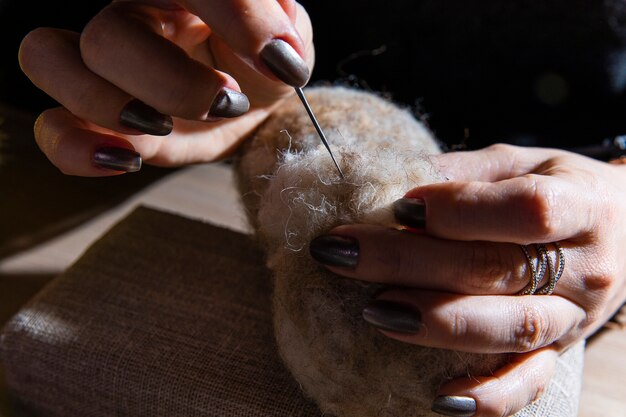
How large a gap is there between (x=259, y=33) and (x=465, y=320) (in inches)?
10.5

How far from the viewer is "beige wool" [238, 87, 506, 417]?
0.47 metres

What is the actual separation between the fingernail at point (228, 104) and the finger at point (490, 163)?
0.61ft

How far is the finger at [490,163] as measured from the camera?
559mm

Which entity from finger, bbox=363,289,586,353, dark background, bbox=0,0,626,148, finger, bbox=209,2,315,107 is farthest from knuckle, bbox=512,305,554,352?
dark background, bbox=0,0,626,148

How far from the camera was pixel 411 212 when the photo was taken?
449 mm

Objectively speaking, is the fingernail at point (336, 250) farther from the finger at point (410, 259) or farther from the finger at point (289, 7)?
the finger at point (289, 7)

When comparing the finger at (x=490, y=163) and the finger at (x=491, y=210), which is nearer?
the finger at (x=491, y=210)

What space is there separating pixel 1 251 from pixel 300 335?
619 millimetres

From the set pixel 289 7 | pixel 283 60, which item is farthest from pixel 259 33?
pixel 289 7

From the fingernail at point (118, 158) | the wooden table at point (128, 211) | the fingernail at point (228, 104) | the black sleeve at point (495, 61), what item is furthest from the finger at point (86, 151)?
the black sleeve at point (495, 61)

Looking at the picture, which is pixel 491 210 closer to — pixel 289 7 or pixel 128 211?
pixel 289 7

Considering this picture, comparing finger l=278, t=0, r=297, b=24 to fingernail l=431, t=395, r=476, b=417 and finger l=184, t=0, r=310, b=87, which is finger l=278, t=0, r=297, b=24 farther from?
fingernail l=431, t=395, r=476, b=417


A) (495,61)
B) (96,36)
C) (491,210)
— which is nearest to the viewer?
(491,210)

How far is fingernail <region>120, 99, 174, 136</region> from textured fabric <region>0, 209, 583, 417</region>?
9.0 inches
